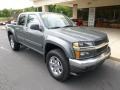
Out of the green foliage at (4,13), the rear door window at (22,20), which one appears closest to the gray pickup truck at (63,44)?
the rear door window at (22,20)

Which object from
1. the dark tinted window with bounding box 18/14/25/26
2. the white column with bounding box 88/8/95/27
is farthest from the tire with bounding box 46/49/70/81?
the white column with bounding box 88/8/95/27

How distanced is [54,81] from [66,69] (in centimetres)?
62

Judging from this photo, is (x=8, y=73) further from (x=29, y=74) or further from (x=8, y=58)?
(x=8, y=58)

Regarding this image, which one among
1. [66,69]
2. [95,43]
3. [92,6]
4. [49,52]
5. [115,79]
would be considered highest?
[92,6]

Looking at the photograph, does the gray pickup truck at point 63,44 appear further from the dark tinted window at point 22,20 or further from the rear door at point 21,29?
the dark tinted window at point 22,20

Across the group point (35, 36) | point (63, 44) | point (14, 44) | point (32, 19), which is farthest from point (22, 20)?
point (63, 44)

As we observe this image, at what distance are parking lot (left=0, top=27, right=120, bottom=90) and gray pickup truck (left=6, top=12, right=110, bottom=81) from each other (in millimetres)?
308

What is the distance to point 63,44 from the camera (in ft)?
13.3

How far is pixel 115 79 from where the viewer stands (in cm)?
456

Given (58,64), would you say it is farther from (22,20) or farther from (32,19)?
(22,20)

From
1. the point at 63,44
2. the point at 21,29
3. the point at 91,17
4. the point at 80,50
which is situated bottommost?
the point at 80,50

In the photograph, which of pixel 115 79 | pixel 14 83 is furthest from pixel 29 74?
pixel 115 79

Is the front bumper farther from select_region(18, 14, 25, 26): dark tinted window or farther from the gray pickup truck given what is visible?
select_region(18, 14, 25, 26): dark tinted window

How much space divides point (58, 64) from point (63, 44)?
703mm
